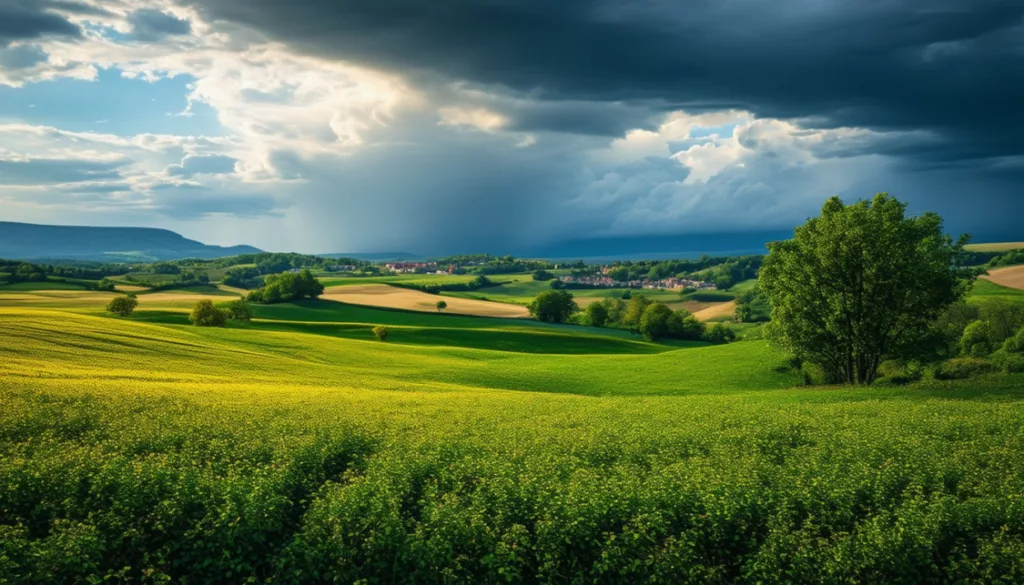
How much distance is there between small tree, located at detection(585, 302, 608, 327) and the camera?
136125 millimetres

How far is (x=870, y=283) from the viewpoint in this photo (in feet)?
147

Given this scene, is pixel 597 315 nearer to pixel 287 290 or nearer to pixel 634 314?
pixel 634 314

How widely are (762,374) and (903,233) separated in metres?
18.0

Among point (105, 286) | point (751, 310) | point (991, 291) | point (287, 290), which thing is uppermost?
point (991, 291)

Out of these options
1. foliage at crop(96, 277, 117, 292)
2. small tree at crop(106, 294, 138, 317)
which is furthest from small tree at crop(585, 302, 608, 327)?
foliage at crop(96, 277, 117, 292)

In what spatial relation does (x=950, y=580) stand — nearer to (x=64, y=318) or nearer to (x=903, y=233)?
(x=903, y=233)

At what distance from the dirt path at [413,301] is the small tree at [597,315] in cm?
1401

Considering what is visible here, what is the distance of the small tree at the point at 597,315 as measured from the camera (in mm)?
136125

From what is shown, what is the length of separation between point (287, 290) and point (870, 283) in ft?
378

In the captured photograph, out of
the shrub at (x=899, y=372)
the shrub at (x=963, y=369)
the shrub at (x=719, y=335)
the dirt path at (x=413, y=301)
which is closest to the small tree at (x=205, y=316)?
the dirt path at (x=413, y=301)

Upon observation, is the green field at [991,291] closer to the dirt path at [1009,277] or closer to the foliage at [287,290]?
the dirt path at [1009,277]

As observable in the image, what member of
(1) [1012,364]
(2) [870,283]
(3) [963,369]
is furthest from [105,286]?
(1) [1012,364]

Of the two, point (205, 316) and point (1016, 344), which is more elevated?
point (205, 316)

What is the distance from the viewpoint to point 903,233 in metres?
45.2
